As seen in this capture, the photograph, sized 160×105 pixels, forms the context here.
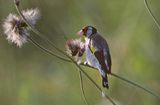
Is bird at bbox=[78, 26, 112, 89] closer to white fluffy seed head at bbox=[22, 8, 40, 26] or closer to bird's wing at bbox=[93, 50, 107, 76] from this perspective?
bird's wing at bbox=[93, 50, 107, 76]

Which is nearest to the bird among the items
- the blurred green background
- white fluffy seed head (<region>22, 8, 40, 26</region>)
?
white fluffy seed head (<region>22, 8, 40, 26</region>)

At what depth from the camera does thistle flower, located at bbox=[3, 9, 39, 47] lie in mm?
2047

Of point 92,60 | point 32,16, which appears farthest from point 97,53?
point 32,16

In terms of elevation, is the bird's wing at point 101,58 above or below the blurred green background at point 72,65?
below

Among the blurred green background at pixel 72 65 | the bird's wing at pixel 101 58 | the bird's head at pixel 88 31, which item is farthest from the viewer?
the blurred green background at pixel 72 65

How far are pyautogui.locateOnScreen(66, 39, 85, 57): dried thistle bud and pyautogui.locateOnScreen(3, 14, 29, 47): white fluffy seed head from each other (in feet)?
0.33

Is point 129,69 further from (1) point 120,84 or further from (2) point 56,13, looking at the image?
(2) point 56,13

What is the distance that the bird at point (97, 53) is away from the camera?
1.96 m

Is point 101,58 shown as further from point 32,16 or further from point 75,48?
point 32,16

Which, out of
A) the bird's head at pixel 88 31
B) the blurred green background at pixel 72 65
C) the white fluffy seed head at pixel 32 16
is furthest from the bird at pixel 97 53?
the blurred green background at pixel 72 65

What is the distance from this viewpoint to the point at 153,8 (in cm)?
320

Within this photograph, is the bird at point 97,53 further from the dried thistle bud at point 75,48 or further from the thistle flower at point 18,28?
the thistle flower at point 18,28

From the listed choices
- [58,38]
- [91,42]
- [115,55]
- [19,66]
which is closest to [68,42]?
[91,42]

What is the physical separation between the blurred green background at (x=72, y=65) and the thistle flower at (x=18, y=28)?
93 cm
